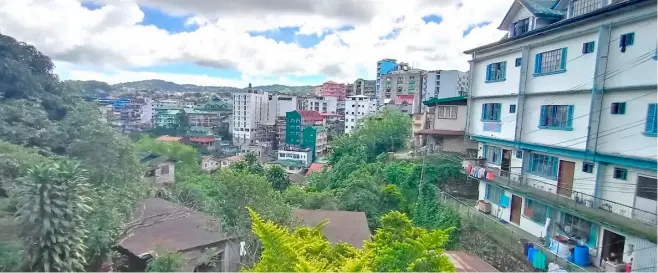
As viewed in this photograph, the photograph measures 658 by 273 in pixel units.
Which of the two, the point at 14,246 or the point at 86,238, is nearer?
the point at 14,246

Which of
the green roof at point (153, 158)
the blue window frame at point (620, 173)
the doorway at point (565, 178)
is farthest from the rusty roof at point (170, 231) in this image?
the green roof at point (153, 158)

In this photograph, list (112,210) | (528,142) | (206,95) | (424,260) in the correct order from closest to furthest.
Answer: (424,260), (112,210), (528,142), (206,95)

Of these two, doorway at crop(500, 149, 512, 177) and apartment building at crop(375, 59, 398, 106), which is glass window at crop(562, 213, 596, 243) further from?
apartment building at crop(375, 59, 398, 106)

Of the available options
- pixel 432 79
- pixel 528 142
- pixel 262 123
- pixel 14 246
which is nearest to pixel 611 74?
pixel 528 142

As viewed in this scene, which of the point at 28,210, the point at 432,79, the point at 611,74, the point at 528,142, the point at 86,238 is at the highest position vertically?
the point at 432,79

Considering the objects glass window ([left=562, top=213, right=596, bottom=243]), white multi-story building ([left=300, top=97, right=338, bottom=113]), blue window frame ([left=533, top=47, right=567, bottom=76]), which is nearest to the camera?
glass window ([left=562, top=213, right=596, bottom=243])

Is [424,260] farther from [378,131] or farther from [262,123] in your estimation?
[262,123]

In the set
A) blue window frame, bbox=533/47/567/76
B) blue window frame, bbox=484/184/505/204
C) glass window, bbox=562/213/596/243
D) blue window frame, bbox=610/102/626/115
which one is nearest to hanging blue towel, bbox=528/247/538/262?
glass window, bbox=562/213/596/243

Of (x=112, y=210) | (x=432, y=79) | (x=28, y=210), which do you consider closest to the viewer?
(x=28, y=210)
